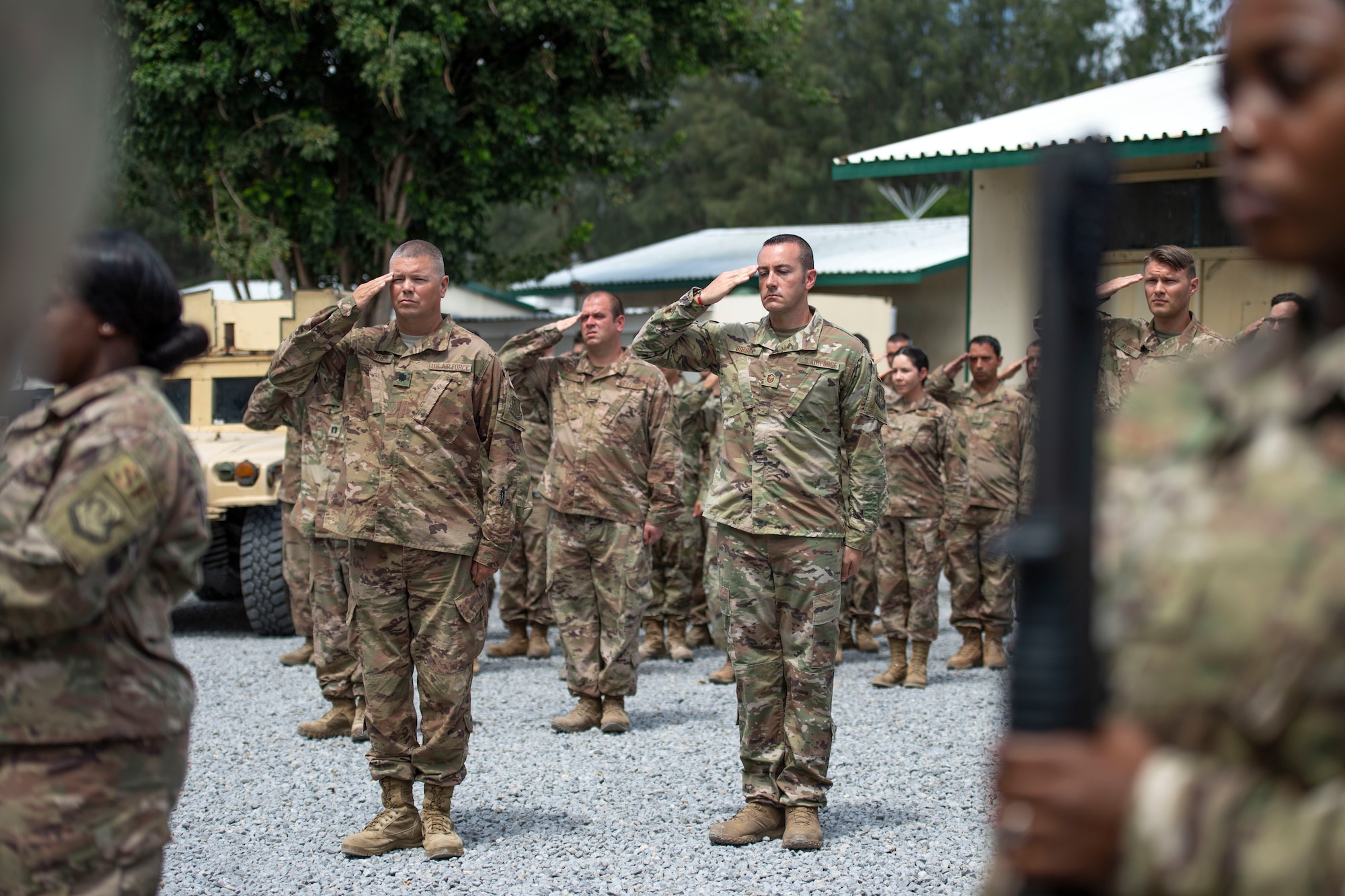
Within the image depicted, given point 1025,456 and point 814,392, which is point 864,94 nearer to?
point 1025,456

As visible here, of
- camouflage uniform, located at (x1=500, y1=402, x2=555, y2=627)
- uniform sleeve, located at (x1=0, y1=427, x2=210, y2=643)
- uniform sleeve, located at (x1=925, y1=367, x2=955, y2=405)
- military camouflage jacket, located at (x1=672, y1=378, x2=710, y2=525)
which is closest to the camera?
uniform sleeve, located at (x1=0, y1=427, x2=210, y2=643)

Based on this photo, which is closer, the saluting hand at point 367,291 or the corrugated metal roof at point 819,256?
the saluting hand at point 367,291

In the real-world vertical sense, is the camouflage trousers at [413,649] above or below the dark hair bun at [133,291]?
below

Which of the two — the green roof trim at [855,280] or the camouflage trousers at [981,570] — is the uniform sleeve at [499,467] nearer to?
the camouflage trousers at [981,570]

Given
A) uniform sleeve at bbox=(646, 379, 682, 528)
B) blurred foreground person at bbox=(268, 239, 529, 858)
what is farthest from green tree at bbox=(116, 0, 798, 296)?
blurred foreground person at bbox=(268, 239, 529, 858)

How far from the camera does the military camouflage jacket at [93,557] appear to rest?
7.29 feet

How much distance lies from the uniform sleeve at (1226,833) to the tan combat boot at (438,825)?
3.71 meters

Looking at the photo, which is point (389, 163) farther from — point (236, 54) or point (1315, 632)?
point (1315, 632)

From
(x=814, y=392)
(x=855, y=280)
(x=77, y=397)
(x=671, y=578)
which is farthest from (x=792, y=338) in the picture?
(x=855, y=280)

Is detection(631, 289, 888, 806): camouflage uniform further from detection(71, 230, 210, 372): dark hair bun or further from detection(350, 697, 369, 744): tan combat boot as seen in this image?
detection(71, 230, 210, 372): dark hair bun

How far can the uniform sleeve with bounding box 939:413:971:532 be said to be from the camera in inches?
346

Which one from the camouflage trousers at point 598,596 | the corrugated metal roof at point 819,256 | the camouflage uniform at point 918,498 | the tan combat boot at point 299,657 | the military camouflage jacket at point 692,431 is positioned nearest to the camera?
the camouflage trousers at point 598,596

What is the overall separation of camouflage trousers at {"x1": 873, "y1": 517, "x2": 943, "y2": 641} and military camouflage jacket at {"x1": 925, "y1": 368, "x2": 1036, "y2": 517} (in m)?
0.44

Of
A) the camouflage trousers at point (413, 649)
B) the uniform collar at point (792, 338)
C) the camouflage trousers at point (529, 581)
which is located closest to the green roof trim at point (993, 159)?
the camouflage trousers at point (529, 581)
